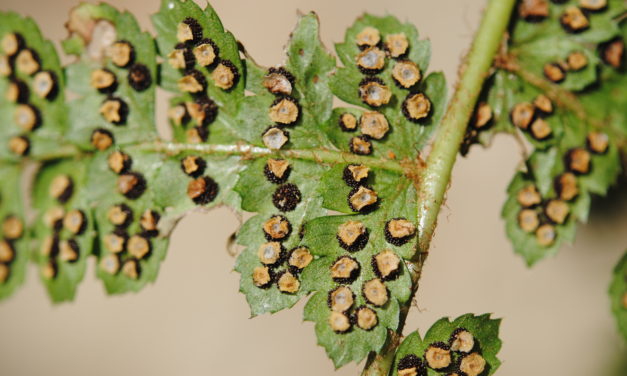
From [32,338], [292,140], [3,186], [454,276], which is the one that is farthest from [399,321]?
[32,338]

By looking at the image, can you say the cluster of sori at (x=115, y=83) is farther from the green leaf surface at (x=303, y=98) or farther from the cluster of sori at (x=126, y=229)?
the green leaf surface at (x=303, y=98)

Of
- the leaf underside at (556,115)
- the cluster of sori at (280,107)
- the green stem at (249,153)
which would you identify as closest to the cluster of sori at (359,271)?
the green stem at (249,153)

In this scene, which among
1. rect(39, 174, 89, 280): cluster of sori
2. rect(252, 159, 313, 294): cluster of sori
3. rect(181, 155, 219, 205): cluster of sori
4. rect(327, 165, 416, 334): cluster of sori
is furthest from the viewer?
rect(39, 174, 89, 280): cluster of sori

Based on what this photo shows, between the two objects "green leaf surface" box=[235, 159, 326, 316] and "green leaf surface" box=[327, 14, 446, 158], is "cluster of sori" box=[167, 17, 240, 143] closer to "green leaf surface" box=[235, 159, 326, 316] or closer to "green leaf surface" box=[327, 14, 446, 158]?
"green leaf surface" box=[235, 159, 326, 316]

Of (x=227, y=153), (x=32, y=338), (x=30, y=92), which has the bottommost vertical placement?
(x=32, y=338)

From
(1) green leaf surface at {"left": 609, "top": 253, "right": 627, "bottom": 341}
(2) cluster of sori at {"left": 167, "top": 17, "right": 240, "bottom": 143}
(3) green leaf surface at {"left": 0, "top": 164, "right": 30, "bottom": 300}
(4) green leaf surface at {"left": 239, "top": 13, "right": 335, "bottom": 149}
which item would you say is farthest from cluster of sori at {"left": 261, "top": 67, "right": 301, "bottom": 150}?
(1) green leaf surface at {"left": 609, "top": 253, "right": 627, "bottom": 341}

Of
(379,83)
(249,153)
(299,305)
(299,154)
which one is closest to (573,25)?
(379,83)

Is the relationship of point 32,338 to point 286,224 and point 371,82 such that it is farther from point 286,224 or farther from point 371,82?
point 371,82
